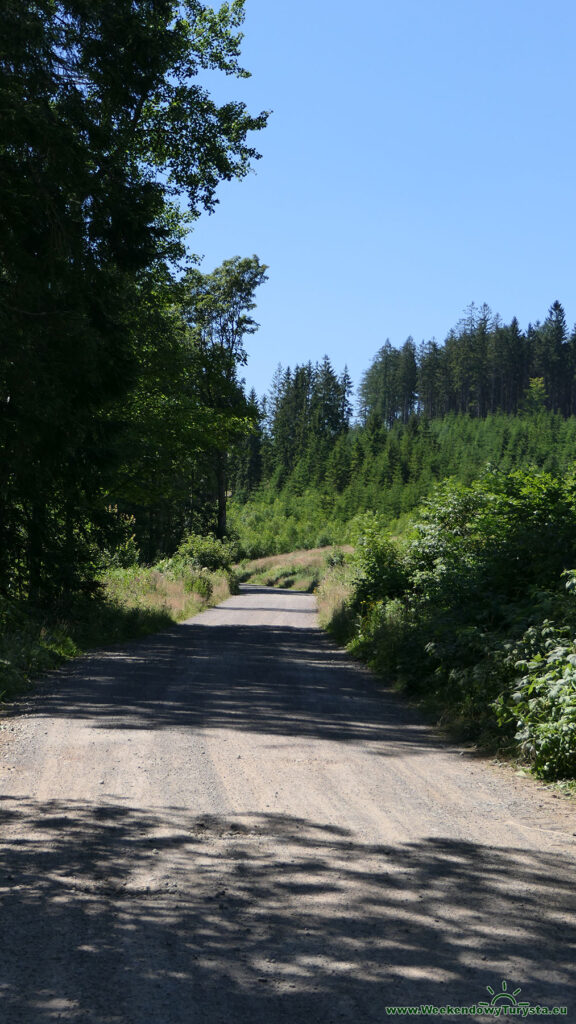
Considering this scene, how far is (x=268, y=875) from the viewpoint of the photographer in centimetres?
469

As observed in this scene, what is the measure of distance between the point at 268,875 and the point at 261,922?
65 centimetres

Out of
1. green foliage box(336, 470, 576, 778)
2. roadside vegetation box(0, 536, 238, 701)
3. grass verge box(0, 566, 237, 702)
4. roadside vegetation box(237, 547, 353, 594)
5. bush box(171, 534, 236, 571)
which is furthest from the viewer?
roadside vegetation box(237, 547, 353, 594)

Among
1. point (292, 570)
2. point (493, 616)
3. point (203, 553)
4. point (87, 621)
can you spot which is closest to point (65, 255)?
point (493, 616)

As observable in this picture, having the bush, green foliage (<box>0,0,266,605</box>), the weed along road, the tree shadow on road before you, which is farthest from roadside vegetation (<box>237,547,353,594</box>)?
the tree shadow on road

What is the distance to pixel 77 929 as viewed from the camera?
3965mm

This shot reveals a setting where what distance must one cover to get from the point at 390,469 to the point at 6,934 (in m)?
103

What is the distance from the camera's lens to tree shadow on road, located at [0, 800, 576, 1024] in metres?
3.33

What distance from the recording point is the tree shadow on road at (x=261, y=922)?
10.9 ft

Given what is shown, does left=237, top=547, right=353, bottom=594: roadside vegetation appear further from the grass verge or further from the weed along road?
the weed along road

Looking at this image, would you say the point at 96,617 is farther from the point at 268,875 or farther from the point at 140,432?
the point at 268,875

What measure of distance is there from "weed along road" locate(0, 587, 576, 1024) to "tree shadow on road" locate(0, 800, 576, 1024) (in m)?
0.01

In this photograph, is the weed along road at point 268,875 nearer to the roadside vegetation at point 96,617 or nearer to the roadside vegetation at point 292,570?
the roadside vegetation at point 96,617

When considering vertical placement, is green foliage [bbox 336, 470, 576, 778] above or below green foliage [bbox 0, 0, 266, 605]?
below

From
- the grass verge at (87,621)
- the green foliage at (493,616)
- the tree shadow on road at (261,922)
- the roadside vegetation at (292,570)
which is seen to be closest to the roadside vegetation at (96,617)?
the grass verge at (87,621)
